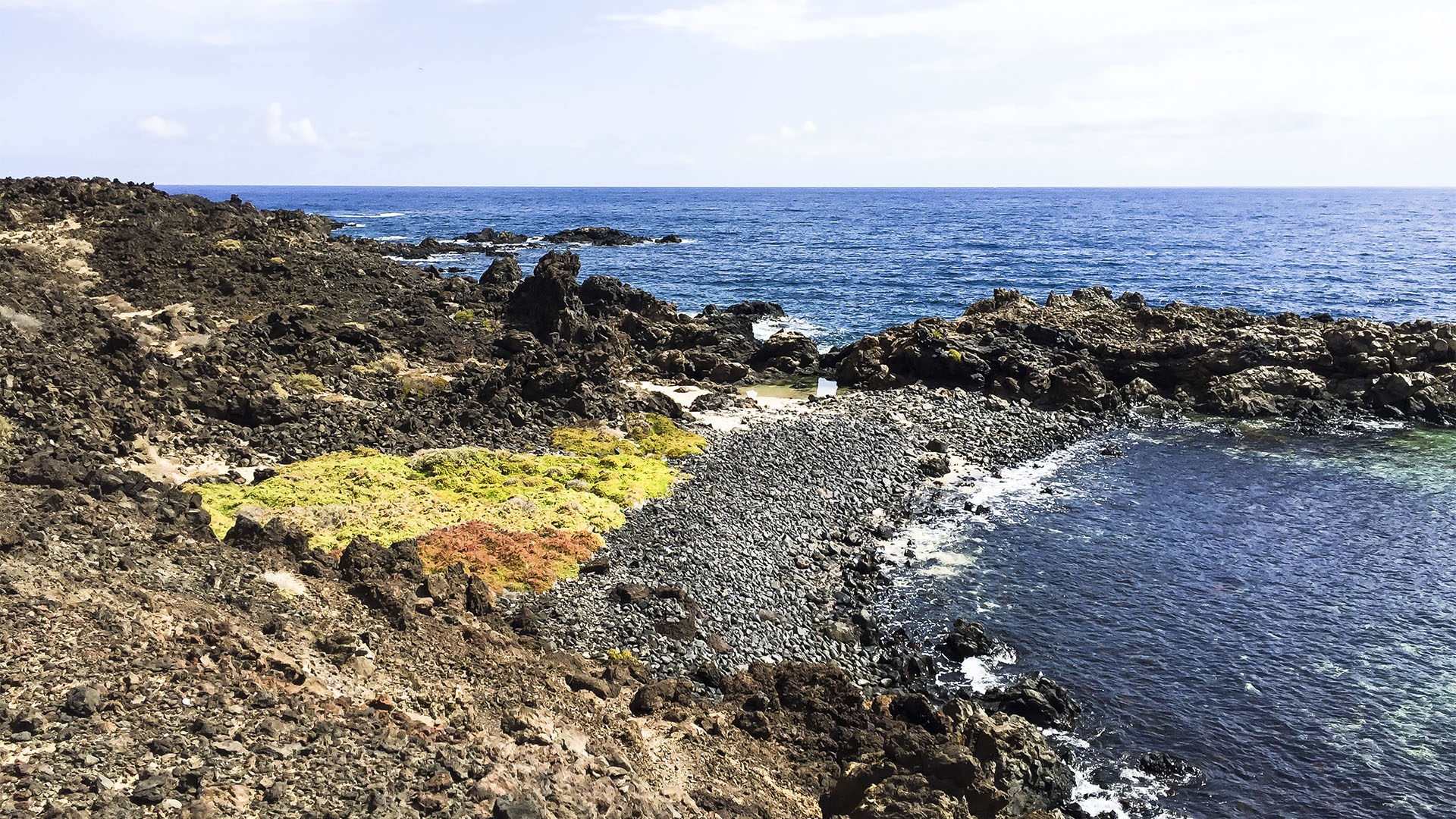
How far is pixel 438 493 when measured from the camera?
29.8 m

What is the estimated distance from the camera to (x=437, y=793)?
13812 mm

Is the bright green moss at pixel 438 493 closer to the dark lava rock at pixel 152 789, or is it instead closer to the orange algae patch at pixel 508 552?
the orange algae patch at pixel 508 552

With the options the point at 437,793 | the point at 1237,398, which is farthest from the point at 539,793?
the point at 1237,398

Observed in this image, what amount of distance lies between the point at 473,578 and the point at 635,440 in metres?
15.5

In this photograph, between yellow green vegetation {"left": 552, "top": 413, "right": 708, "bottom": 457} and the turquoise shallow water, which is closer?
the turquoise shallow water

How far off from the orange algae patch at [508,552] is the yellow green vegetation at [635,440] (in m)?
8.49

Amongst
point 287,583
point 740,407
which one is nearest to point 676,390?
point 740,407

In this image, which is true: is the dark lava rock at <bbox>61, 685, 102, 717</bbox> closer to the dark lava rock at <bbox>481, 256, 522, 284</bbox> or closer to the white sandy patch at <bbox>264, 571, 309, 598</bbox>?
the white sandy patch at <bbox>264, 571, 309, 598</bbox>

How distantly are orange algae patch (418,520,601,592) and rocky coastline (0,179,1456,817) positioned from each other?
52 cm

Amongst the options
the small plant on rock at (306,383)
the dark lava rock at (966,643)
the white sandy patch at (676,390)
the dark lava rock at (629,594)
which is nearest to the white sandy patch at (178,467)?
the small plant on rock at (306,383)

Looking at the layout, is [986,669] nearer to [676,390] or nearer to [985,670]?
[985,670]

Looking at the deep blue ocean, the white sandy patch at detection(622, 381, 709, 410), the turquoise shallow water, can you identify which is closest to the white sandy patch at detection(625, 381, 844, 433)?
the white sandy patch at detection(622, 381, 709, 410)

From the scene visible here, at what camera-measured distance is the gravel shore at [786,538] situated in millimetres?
23656

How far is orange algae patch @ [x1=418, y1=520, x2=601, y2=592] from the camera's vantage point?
81.3 feet
